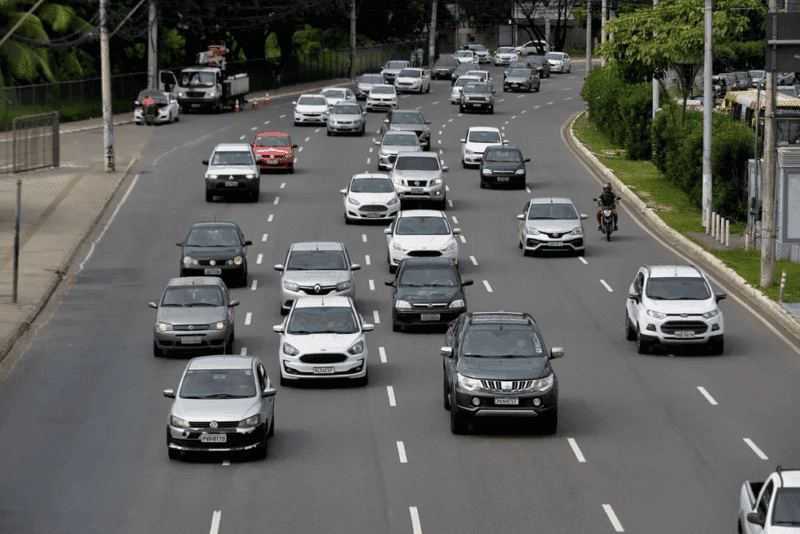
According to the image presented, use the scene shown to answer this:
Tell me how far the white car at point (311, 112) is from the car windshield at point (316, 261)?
38230 mm

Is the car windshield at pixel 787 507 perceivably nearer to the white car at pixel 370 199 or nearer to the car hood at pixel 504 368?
the car hood at pixel 504 368

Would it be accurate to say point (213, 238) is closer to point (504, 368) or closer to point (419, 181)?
point (419, 181)

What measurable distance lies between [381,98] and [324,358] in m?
54.1

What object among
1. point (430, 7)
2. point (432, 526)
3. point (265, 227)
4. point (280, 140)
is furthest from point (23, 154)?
point (430, 7)

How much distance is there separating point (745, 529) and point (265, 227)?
3175cm

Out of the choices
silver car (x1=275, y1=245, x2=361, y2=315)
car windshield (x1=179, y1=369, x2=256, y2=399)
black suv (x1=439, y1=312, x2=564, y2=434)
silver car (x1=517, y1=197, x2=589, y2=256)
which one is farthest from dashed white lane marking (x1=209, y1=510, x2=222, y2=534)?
silver car (x1=517, y1=197, x2=589, y2=256)

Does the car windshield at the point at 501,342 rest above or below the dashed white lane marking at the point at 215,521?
above

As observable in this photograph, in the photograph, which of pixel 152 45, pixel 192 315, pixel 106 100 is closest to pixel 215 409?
pixel 192 315

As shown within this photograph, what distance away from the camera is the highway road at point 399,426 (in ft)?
→ 64.5

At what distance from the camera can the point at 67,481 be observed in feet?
69.7

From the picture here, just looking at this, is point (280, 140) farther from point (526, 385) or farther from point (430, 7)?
point (430, 7)

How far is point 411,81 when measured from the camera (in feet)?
304

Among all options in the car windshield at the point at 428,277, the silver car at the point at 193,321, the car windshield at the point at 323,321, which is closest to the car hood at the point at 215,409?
the car windshield at the point at 323,321

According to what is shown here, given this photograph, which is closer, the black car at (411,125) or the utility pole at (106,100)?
the utility pole at (106,100)
